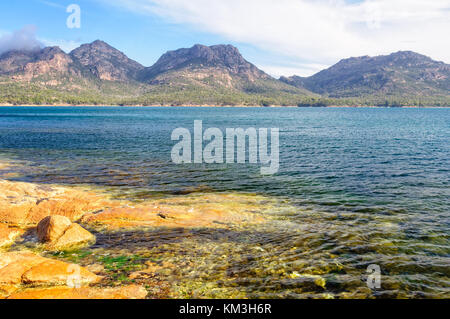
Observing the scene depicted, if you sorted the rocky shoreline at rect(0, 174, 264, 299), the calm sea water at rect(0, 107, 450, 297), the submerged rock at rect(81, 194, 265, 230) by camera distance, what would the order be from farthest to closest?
the submerged rock at rect(81, 194, 265, 230)
the calm sea water at rect(0, 107, 450, 297)
the rocky shoreline at rect(0, 174, 264, 299)

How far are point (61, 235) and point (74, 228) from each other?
2.10 feet

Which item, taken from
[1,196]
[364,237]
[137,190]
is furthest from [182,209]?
[1,196]

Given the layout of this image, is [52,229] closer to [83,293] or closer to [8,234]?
[8,234]

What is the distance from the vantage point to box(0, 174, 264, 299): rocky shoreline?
10.3 m

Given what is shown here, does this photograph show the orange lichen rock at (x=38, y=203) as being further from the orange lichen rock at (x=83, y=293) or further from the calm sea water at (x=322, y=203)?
the orange lichen rock at (x=83, y=293)

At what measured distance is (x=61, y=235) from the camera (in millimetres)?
14477

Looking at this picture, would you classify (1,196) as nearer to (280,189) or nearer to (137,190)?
(137,190)

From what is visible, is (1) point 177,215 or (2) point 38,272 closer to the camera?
(2) point 38,272

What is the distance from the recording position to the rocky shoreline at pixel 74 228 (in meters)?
10.3

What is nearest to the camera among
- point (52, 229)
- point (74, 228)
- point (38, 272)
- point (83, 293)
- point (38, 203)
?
point (83, 293)

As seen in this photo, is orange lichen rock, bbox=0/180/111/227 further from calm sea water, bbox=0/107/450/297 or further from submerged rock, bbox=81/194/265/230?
calm sea water, bbox=0/107/450/297

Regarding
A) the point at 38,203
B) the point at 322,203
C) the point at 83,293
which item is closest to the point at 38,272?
the point at 83,293

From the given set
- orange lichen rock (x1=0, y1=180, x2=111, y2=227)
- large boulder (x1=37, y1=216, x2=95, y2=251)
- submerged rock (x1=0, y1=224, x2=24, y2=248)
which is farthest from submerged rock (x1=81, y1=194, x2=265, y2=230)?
submerged rock (x1=0, y1=224, x2=24, y2=248)

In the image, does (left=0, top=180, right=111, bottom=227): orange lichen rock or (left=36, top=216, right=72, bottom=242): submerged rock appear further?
(left=0, top=180, right=111, bottom=227): orange lichen rock
